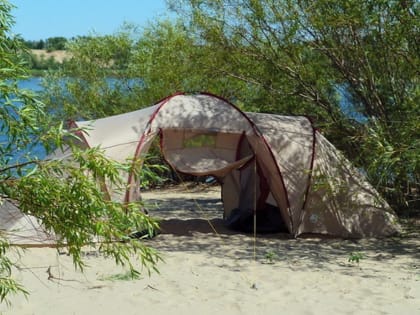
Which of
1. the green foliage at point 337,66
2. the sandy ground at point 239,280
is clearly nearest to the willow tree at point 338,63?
the green foliage at point 337,66

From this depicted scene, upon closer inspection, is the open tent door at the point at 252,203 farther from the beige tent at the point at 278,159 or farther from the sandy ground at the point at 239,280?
the sandy ground at the point at 239,280

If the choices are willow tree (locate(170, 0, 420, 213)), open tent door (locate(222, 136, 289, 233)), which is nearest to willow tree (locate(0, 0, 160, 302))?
willow tree (locate(170, 0, 420, 213))

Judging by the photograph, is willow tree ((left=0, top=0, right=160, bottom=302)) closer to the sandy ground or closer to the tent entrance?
the sandy ground

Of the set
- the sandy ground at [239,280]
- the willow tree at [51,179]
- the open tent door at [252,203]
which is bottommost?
the sandy ground at [239,280]

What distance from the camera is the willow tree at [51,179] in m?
3.27

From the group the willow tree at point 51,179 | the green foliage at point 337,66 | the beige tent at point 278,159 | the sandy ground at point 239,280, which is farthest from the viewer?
the beige tent at point 278,159

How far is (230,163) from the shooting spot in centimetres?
906

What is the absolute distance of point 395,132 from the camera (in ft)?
28.3

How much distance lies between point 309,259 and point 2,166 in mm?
4954

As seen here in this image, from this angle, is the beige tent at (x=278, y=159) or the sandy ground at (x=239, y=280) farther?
the beige tent at (x=278, y=159)

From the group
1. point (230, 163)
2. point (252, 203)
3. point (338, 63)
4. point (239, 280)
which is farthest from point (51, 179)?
point (338, 63)

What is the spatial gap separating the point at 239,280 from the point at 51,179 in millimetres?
3783

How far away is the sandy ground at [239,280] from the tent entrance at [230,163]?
1.39 ft

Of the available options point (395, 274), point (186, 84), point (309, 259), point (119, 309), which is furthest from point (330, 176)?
point (186, 84)
